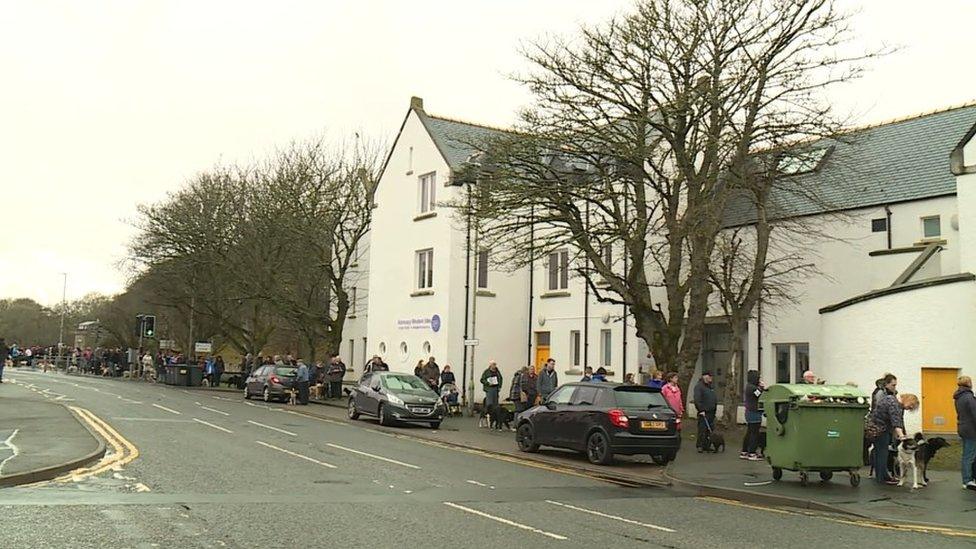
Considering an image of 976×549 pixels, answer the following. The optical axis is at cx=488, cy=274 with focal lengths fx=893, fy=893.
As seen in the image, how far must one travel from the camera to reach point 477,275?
3409cm

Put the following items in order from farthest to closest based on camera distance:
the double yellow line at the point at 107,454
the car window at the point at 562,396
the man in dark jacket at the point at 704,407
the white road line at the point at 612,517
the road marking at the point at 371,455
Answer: the man in dark jacket at the point at 704,407
the car window at the point at 562,396
the road marking at the point at 371,455
the double yellow line at the point at 107,454
the white road line at the point at 612,517

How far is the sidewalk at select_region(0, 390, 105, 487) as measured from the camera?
13.1 m

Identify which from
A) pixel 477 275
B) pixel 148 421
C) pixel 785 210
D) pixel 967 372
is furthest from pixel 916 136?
pixel 148 421

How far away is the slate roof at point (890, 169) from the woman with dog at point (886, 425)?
34.0 ft

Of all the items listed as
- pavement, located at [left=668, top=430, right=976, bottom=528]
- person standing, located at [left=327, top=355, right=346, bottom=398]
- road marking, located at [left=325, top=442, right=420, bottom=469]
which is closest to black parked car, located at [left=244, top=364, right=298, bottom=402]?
person standing, located at [left=327, top=355, right=346, bottom=398]

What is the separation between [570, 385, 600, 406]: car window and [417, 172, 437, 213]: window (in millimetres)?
19080

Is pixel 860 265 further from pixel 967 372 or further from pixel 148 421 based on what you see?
pixel 148 421

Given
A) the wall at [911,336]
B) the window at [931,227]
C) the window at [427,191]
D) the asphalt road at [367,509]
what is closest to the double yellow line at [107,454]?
the asphalt road at [367,509]

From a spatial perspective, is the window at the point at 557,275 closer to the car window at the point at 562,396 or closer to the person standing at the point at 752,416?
the car window at the point at 562,396

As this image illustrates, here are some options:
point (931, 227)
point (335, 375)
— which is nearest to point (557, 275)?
point (335, 375)

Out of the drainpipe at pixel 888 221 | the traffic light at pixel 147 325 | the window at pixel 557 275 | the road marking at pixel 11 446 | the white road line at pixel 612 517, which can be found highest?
the drainpipe at pixel 888 221

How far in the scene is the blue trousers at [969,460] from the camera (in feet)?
45.8

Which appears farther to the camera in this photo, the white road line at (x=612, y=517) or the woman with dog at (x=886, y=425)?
the woman with dog at (x=886, y=425)

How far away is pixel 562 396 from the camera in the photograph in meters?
Result: 18.4
